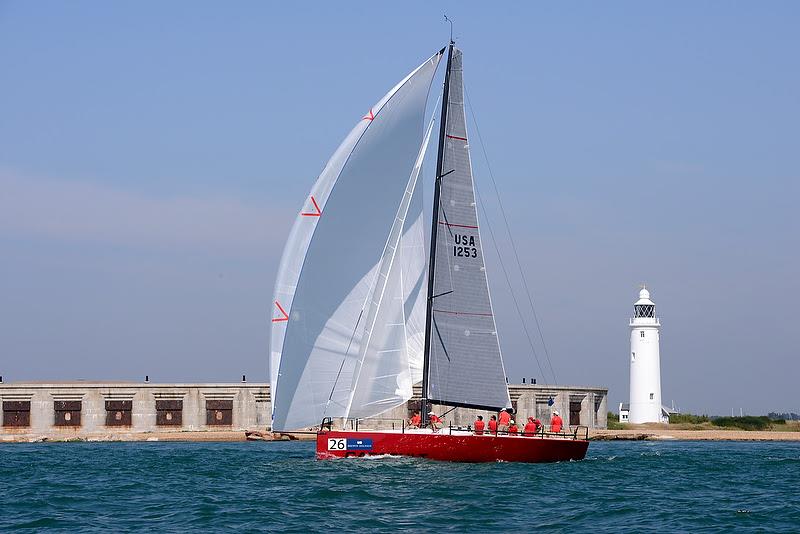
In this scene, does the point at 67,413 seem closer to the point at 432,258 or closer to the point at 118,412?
the point at 118,412

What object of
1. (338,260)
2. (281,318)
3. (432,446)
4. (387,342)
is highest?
(338,260)

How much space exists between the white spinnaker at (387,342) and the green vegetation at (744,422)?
47.4m

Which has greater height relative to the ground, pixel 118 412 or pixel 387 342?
pixel 387 342

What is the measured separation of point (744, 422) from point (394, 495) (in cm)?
5612

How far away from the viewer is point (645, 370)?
2766 inches

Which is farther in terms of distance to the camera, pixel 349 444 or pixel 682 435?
pixel 682 435

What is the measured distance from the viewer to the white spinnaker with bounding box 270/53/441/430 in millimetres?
34969

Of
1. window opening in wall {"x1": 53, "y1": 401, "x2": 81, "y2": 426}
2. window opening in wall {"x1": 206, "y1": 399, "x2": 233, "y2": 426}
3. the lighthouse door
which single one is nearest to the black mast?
window opening in wall {"x1": 206, "y1": 399, "x2": 233, "y2": 426}

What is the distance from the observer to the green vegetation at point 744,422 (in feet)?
255

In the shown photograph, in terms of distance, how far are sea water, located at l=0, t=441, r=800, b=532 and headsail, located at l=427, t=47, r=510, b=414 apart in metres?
2.90

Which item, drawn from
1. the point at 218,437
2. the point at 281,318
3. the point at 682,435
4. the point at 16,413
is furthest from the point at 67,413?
the point at 682,435

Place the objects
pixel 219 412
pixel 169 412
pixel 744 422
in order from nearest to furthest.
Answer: pixel 169 412 < pixel 219 412 < pixel 744 422

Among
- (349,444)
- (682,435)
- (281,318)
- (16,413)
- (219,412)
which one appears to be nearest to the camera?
(349,444)

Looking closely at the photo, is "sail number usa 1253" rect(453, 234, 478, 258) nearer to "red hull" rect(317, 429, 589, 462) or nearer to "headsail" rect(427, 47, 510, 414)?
"headsail" rect(427, 47, 510, 414)
